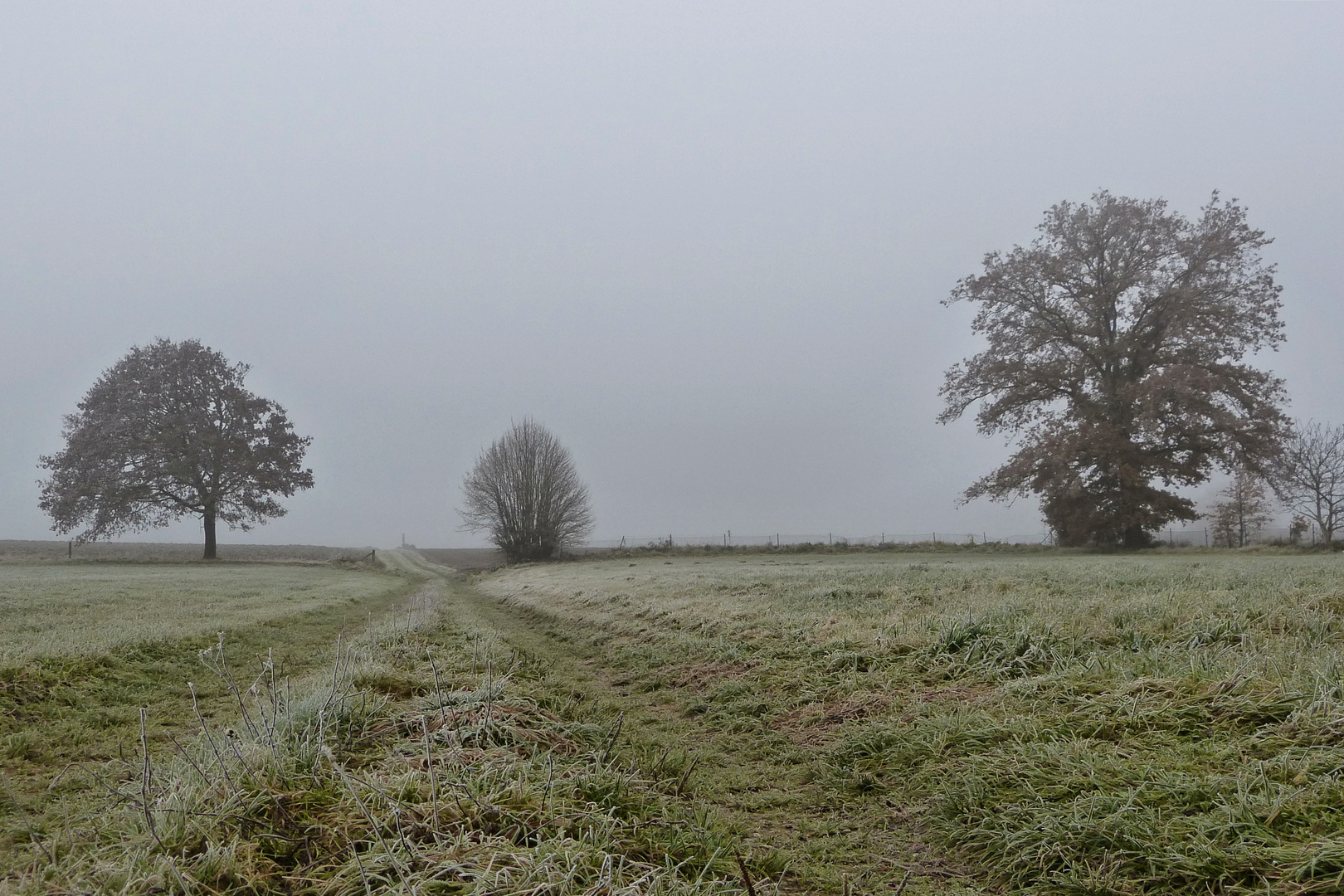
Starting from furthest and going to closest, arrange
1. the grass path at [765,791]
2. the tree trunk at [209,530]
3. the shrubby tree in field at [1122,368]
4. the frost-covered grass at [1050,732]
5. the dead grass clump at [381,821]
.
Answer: the tree trunk at [209,530] → the shrubby tree in field at [1122,368] → the grass path at [765,791] → the frost-covered grass at [1050,732] → the dead grass clump at [381,821]

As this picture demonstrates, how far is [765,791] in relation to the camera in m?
4.51

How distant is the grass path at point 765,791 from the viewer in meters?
3.40

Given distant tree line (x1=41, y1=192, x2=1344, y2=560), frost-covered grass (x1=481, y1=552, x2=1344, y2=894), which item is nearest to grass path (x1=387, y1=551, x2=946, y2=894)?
frost-covered grass (x1=481, y1=552, x2=1344, y2=894)

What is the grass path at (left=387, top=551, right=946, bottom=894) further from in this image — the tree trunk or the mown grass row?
the tree trunk

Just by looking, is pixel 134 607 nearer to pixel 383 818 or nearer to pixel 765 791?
pixel 383 818

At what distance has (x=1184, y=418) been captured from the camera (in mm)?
27516

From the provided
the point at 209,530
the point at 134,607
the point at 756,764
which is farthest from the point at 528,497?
the point at 756,764

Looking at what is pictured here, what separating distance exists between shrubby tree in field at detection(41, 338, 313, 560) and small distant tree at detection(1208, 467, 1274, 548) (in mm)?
64505

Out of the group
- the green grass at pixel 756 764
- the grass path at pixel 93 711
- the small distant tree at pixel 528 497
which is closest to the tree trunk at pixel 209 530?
the small distant tree at pixel 528 497

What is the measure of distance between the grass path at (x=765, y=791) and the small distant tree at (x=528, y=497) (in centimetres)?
3679

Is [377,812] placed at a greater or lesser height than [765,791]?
greater

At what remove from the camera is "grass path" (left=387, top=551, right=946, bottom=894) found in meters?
3.40

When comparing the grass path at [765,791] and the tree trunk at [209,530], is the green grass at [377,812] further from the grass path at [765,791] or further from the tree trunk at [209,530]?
the tree trunk at [209,530]

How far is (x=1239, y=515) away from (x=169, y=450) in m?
71.7
